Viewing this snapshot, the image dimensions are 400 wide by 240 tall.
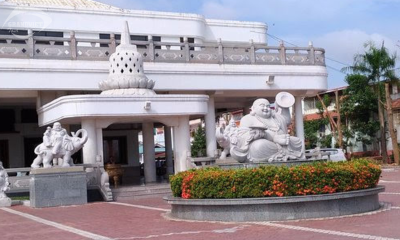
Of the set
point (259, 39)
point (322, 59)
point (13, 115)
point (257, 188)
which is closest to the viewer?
point (257, 188)

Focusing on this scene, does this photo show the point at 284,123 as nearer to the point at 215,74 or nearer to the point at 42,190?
the point at 42,190

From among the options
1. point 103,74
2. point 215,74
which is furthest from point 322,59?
point 103,74

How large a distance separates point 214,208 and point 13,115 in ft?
64.7

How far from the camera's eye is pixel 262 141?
1422 cm

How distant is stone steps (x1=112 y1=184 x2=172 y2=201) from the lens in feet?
65.2

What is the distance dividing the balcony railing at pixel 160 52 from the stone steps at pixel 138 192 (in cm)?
545

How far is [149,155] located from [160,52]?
159 inches

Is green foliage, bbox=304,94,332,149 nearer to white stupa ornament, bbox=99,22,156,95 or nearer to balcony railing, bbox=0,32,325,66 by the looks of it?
balcony railing, bbox=0,32,325,66

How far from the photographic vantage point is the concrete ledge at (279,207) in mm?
11516

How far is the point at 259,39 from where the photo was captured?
32875 mm

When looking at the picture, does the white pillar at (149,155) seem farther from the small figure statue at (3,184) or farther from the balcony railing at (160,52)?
the small figure statue at (3,184)

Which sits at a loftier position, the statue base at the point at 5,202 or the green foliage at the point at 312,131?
the green foliage at the point at 312,131

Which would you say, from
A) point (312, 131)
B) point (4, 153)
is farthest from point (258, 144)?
point (312, 131)

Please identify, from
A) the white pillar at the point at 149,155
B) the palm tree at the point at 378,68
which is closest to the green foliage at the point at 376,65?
the palm tree at the point at 378,68
